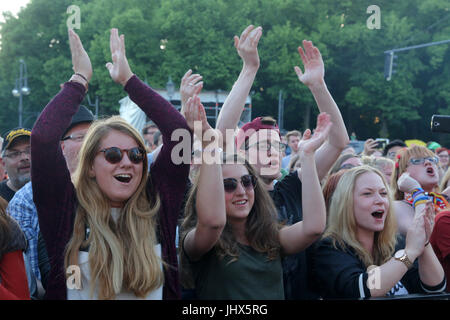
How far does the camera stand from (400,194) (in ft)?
12.4

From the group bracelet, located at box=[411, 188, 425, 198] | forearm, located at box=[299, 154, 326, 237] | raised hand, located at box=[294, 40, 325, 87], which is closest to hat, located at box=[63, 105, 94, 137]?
raised hand, located at box=[294, 40, 325, 87]

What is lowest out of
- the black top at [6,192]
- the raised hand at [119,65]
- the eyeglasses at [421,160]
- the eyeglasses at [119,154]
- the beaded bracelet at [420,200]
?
the beaded bracelet at [420,200]

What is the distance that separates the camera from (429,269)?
8.21ft

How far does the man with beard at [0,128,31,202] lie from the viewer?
3474mm

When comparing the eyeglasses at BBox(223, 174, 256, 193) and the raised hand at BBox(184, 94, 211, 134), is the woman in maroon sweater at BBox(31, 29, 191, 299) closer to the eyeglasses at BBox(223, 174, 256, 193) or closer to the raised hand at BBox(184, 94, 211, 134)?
the raised hand at BBox(184, 94, 211, 134)

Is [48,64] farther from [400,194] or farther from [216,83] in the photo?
[400,194]

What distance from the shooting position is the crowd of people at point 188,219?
1980 mm

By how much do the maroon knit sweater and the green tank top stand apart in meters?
0.22

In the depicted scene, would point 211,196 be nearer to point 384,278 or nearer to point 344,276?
point 344,276

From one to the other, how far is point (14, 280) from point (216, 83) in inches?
1060

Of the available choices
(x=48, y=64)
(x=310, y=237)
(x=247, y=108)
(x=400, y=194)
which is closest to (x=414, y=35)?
(x=247, y=108)

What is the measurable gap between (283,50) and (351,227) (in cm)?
2603
